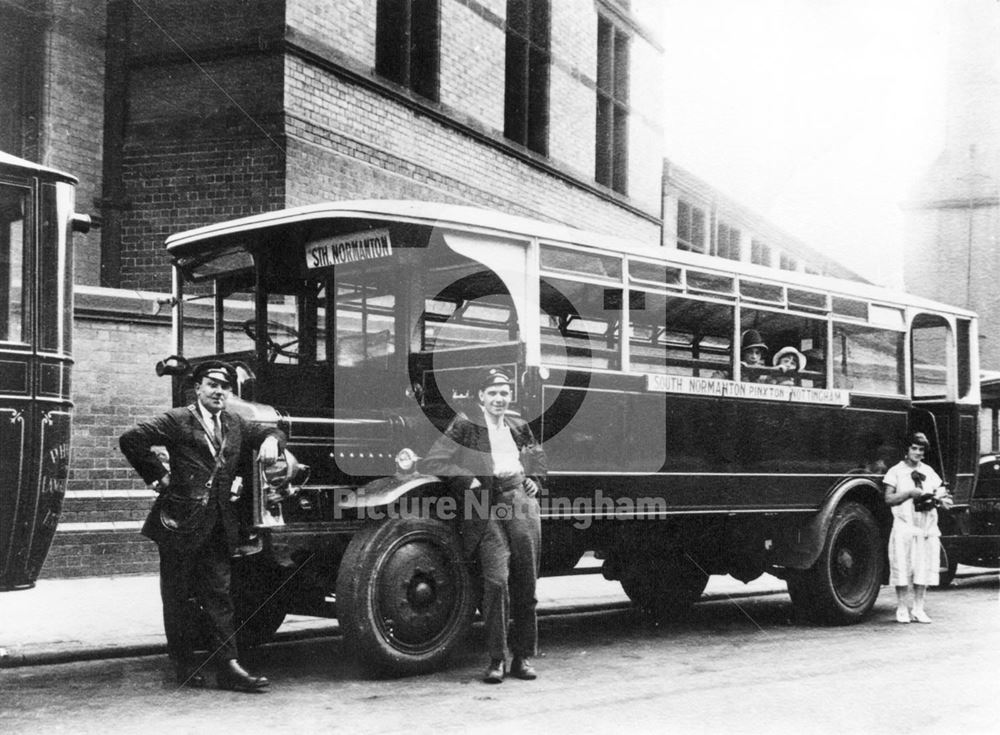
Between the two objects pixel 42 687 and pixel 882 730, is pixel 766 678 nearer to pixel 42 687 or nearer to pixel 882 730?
pixel 882 730

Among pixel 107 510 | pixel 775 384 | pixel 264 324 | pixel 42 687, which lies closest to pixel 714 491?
pixel 775 384

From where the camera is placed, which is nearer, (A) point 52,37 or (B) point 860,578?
(B) point 860,578

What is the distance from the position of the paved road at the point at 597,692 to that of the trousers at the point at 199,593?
0.26 metres

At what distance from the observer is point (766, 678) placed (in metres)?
6.99

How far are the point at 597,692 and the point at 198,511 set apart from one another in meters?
2.43

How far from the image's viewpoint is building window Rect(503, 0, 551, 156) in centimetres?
1638

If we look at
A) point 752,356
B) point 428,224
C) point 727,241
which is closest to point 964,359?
point 752,356

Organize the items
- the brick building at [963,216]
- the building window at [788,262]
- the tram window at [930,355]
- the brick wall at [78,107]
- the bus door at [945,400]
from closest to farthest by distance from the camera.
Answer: the bus door at [945,400] → the tram window at [930,355] → the brick wall at [78,107] → the brick building at [963,216] → the building window at [788,262]

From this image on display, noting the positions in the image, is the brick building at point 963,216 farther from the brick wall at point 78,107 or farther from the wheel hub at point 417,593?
the wheel hub at point 417,593

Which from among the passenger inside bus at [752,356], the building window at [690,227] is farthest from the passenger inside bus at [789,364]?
the building window at [690,227]

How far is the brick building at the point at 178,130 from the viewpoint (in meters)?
10.8

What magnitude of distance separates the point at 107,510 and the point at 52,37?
5016 millimetres

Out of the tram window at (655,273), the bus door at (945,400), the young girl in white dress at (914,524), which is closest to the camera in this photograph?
the tram window at (655,273)

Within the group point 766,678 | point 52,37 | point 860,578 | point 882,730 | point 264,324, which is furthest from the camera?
point 52,37
